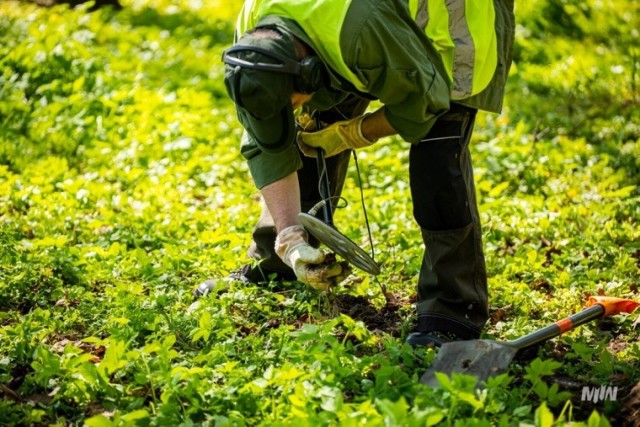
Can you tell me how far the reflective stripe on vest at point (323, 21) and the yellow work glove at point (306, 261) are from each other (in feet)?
1.98

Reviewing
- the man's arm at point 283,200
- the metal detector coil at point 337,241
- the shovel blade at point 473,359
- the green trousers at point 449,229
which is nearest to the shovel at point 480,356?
the shovel blade at point 473,359

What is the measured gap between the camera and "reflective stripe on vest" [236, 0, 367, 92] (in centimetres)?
281

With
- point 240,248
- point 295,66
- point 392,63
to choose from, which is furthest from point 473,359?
point 240,248

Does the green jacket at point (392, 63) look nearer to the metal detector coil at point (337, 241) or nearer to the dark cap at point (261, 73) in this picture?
the dark cap at point (261, 73)

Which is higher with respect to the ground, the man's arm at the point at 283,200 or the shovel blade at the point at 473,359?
the man's arm at the point at 283,200

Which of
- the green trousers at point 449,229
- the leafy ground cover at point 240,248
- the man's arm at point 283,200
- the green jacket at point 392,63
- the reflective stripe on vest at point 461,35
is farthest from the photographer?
the man's arm at point 283,200

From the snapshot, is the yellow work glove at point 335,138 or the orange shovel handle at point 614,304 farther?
the orange shovel handle at point 614,304

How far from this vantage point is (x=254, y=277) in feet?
12.6

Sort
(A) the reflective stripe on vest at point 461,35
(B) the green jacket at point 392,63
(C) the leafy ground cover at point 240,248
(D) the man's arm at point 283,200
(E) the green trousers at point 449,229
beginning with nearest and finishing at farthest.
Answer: (C) the leafy ground cover at point 240,248, (B) the green jacket at point 392,63, (A) the reflective stripe on vest at point 461,35, (E) the green trousers at point 449,229, (D) the man's arm at point 283,200

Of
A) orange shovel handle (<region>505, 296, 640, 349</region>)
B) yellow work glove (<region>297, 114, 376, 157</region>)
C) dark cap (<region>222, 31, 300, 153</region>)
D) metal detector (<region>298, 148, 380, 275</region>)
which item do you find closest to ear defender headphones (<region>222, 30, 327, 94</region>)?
dark cap (<region>222, 31, 300, 153</region>)

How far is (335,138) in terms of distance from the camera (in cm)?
340

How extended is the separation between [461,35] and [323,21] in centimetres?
55

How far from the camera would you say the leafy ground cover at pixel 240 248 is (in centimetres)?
267

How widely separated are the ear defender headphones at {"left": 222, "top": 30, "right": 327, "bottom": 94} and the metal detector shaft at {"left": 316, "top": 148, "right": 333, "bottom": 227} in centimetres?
53
